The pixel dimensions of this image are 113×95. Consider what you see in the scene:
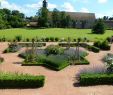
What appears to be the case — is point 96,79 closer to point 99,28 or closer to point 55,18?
point 99,28

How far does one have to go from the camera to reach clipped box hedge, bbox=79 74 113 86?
20.2 metres

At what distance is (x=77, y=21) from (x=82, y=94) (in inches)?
3543

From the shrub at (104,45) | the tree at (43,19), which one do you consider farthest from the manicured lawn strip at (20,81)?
the tree at (43,19)

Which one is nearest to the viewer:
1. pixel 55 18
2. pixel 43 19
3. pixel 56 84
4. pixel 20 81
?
pixel 20 81

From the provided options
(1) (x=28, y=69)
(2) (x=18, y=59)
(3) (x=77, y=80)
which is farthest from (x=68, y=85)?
(2) (x=18, y=59)

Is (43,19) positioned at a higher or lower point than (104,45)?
higher

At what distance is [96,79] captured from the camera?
2031 cm

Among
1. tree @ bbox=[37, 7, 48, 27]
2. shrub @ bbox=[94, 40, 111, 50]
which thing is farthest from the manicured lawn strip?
tree @ bbox=[37, 7, 48, 27]

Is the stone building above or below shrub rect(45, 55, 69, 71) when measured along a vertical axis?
above

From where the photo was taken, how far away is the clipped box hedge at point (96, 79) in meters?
20.2

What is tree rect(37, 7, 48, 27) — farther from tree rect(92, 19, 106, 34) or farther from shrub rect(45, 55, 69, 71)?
shrub rect(45, 55, 69, 71)

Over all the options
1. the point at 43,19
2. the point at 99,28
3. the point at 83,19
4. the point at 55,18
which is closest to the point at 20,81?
the point at 99,28

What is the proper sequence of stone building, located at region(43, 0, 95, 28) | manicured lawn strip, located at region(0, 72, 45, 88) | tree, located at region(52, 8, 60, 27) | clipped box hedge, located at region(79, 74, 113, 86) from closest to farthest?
manicured lawn strip, located at region(0, 72, 45, 88)
clipped box hedge, located at region(79, 74, 113, 86)
tree, located at region(52, 8, 60, 27)
stone building, located at region(43, 0, 95, 28)

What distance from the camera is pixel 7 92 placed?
18609 mm
